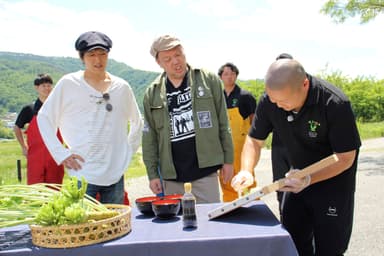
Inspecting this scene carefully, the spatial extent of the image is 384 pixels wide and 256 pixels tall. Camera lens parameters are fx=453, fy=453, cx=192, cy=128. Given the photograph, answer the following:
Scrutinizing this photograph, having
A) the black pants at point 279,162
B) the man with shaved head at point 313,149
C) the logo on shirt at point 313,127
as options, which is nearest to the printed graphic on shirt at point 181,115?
the man with shaved head at point 313,149

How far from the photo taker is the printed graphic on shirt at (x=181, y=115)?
3111 millimetres

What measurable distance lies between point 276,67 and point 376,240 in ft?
9.67

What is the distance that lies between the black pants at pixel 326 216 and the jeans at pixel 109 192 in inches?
46.0

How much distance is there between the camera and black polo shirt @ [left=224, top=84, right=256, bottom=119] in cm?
514

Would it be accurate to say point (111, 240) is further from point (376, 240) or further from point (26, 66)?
point (26, 66)

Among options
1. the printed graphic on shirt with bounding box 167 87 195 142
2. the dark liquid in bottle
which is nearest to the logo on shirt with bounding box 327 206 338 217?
the dark liquid in bottle

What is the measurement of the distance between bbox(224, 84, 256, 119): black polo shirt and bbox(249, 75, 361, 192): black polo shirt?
2.52 metres

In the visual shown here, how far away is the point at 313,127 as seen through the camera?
90.9 inches

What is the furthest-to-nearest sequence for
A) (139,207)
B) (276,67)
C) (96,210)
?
(139,207), (276,67), (96,210)

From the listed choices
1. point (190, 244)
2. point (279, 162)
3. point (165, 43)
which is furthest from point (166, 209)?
point (279, 162)

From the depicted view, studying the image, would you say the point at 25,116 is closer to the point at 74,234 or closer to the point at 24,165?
the point at 74,234

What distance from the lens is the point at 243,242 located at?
1807 mm

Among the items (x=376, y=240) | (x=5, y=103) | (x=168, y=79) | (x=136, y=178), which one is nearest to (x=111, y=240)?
(x=168, y=79)

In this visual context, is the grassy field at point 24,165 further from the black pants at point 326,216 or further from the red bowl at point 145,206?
the black pants at point 326,216
